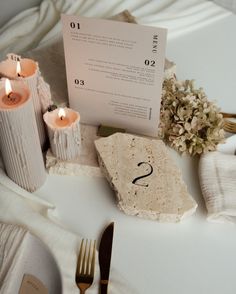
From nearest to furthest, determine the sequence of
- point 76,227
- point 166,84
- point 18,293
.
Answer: point 18,293 < point 76,227 < point 166,84

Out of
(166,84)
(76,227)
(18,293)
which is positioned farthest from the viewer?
(166,84)

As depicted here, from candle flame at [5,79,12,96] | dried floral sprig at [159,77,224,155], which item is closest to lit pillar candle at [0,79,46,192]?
candle flame at [5,79,12,96]

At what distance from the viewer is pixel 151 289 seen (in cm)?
60

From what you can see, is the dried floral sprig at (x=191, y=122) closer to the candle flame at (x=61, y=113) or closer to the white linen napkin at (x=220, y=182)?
the white linen napkin at (x=220, y=182)

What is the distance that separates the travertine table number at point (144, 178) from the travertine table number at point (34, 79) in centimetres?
11

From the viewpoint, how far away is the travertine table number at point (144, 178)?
65 centimetres

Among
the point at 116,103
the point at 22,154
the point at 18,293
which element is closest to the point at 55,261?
the point at 18,293

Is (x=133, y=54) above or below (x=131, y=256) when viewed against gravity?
above

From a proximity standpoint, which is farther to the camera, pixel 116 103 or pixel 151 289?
pixel 116 103

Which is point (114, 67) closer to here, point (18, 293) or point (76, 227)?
point (76, 227)

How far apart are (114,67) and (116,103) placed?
0.07m

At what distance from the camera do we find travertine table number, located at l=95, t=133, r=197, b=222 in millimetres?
652

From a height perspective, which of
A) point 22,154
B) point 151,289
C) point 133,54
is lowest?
point 151,289

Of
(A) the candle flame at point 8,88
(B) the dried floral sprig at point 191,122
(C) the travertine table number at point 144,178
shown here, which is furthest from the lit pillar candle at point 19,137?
(B) the dried floral sprig at point 191,122
